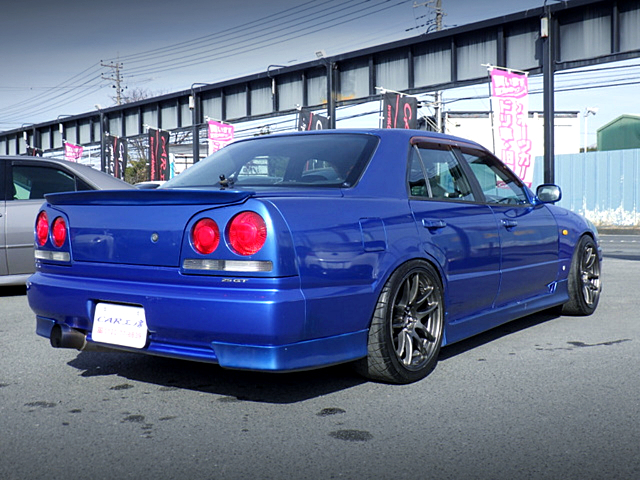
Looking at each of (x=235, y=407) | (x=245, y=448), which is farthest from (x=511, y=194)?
(x=245, y=448)

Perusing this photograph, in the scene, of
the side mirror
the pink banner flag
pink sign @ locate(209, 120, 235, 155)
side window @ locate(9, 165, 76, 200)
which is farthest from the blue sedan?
the pink banner flag

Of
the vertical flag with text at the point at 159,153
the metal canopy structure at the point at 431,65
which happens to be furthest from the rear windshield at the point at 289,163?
the vertical flag with text at the point at 159,153

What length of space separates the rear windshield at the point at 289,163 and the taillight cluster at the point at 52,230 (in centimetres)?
71

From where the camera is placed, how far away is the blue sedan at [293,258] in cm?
319

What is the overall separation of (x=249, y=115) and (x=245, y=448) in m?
26.0

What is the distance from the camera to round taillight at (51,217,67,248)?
12.6ft

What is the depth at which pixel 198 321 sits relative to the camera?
3221 mm

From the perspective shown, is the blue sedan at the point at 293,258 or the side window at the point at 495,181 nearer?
the blue sedan at the point at 293,258

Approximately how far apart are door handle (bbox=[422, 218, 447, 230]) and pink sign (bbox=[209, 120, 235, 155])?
2302 centimetres

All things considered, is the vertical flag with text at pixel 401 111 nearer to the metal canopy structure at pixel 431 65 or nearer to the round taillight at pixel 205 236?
the metal canopy structure at pixel 431 65

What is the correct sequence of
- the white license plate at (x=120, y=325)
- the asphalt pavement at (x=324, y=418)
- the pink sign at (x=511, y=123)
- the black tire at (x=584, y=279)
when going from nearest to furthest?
the asphalt pavement at (x=324, y=418) < the white license plate at (x=120, y=325) < the black tire at (x=584, y=279) < the pink sign at (x=511, y=123)

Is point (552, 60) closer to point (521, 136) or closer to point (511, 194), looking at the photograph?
point (521, 136)

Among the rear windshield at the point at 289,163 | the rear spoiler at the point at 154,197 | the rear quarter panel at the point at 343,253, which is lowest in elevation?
the rear quarter panel at the point at 343,253

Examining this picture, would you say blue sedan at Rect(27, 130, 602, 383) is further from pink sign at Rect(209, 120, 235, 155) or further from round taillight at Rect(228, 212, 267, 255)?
pink sign at Rect(209, 120, 235, 155)
